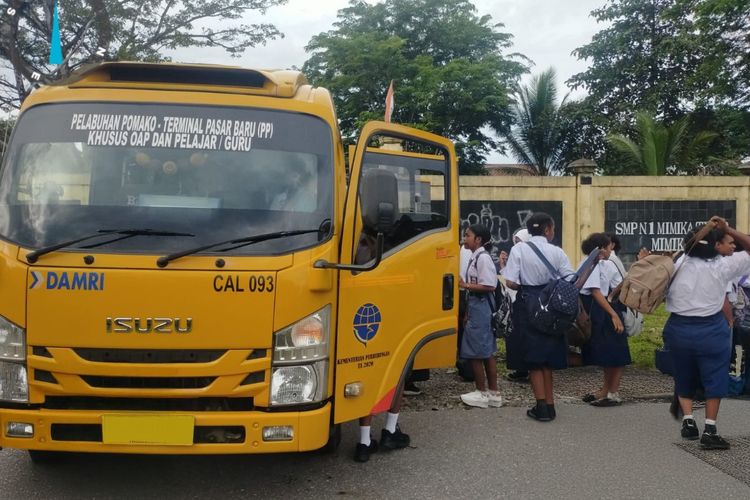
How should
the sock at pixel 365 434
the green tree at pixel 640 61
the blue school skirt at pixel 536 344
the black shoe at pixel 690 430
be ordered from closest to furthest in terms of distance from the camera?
the sock at pixel 365 434 < the black shoe at pixel 690 430 < the blue school skirt at pixel 536 344 < the green tree at pixel 640 61

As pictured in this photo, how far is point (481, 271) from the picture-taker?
5.90 m

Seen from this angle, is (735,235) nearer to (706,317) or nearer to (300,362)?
(706,317)

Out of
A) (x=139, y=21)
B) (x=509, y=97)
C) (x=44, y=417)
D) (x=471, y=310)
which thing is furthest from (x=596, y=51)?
(x=44, y=417)

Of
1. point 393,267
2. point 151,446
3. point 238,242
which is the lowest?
point 151,446

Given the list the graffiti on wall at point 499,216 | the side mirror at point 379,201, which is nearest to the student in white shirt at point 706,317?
the side mirror at point 379,201

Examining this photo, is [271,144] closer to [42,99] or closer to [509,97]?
[42,99]

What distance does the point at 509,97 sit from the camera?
21.9 meters

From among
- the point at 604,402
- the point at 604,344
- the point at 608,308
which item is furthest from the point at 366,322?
the point at 604,402

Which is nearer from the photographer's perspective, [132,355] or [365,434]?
[132,355]

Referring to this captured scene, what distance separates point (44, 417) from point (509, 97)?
66.5 feet

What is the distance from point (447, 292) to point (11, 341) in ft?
9.36

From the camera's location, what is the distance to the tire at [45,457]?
4.34 metres

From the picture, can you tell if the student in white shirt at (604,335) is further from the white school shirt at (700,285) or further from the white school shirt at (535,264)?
the white school shirt at (700,285)

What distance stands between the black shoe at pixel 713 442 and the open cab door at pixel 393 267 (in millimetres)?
1895
